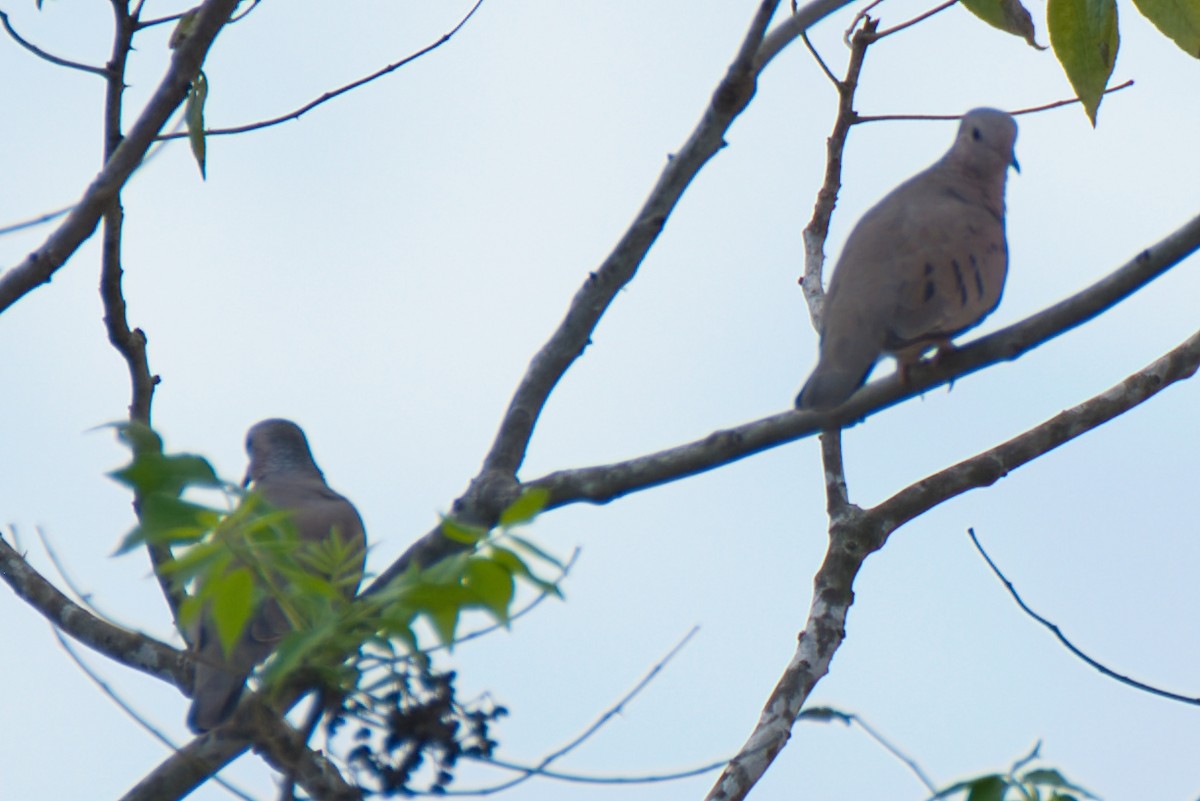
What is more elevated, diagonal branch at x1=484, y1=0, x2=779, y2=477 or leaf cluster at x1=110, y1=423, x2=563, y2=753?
diagonal branch at x1=484, y1=0, x2=779, y2=477

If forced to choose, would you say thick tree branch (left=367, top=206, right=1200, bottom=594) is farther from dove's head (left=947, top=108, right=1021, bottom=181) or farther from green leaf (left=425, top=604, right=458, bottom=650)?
dove's head (left=947, top=108, right=1021, bottom=181)

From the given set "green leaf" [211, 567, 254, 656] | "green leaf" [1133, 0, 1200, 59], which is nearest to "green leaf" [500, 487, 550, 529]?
"green leaf" [211, 567, 254, 656]

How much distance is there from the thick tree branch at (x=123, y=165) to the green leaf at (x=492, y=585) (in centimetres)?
162

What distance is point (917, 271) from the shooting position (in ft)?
13.9

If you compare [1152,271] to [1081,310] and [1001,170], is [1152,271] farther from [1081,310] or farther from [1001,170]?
[1001,170]

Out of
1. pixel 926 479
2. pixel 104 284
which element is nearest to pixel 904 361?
pixel 926 479

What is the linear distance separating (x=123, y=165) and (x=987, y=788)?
6.77ft

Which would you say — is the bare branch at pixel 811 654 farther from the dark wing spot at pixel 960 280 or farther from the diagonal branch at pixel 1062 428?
the dark wing spot at pixel 960 280

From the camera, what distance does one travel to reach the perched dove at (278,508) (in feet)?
11.1

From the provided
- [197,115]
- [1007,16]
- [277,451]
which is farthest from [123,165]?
[277,451]

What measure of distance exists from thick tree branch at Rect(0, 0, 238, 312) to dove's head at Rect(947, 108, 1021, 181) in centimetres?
304

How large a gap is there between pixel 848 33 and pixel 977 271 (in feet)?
2.71

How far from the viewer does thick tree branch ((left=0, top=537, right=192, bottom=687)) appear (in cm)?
344

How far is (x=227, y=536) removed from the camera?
1649 mm
